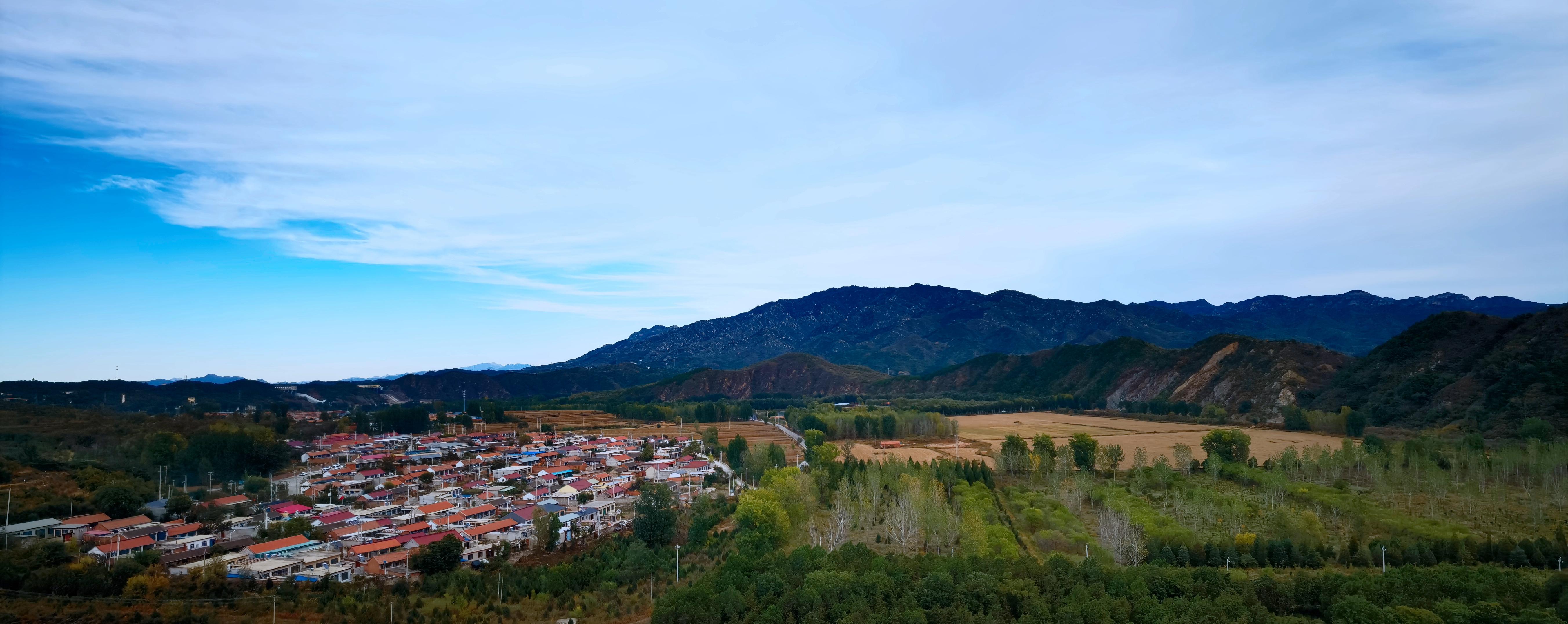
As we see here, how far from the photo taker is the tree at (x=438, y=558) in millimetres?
29062

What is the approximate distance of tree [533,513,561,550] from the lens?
3359cm

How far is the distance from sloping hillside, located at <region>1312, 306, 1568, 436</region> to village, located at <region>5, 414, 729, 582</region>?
61.3m

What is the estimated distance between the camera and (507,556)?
3152cm

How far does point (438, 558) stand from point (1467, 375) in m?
84.1

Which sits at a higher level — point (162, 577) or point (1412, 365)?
point (1412, 365)

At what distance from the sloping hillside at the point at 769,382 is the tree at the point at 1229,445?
300ft

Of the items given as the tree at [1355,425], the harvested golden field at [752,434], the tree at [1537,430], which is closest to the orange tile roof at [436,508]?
the harvested golden field at [752,434]

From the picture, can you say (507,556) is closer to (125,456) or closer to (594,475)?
(594,475)

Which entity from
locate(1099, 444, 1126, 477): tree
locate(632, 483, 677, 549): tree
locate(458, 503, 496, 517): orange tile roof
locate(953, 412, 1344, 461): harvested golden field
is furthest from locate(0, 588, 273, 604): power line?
locate(953, 412, 1344, 461): harvested golden field

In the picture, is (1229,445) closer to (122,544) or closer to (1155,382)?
(1155,382)

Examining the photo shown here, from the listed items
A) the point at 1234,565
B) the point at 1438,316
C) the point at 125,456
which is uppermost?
the point at 1438,316

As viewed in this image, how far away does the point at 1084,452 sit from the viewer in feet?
171

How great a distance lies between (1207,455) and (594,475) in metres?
44.3

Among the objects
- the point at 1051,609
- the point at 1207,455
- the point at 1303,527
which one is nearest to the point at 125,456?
the point at 1051,609
